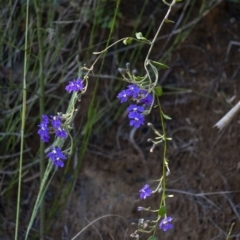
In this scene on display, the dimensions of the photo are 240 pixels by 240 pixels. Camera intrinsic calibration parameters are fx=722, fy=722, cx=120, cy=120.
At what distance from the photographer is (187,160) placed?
2633 mm

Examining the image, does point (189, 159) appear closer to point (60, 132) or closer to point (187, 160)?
point (187, 160)

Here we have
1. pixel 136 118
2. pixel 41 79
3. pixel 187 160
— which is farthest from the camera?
pixel 187 160

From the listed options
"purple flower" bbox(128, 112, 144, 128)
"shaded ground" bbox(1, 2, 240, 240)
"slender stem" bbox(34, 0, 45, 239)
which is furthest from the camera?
"shaded ground" bbox(1, 2, 240, 240)

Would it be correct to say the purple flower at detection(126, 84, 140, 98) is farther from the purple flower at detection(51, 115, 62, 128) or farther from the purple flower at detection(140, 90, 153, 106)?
the purple flower at detection(51, 115, 62, 128)

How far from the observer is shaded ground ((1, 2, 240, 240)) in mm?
2490

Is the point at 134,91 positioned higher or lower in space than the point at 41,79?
higher

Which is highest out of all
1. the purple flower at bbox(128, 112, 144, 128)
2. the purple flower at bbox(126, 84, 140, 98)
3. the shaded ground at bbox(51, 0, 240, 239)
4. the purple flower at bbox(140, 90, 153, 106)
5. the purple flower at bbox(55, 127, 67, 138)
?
the purple flower at bbox(126, 84, 140, 98)

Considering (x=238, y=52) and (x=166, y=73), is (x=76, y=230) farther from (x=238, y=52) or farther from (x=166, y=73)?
→ (x=238, y=52)

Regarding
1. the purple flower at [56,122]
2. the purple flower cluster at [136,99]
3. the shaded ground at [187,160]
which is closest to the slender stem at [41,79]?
the shaded ground at [187,160]

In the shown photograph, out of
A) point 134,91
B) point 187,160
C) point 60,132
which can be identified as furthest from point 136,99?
point 187,160

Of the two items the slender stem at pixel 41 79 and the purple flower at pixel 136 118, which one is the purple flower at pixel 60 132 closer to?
the purple flower at pixel 136 118

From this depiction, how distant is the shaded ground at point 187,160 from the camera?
2.49m

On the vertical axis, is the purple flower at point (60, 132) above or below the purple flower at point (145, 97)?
below

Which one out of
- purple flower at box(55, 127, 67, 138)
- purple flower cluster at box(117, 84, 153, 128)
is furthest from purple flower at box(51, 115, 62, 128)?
purple flower cluster at box(117, 84, 153, 128)
